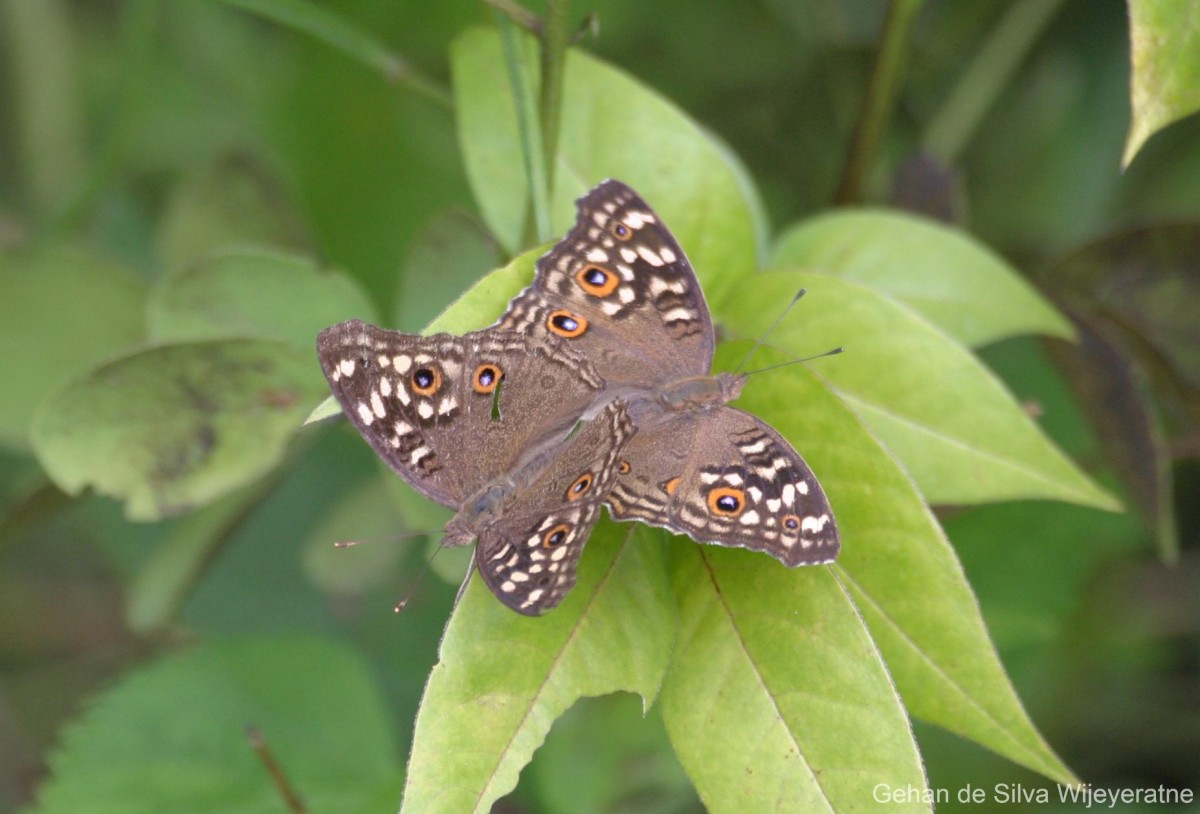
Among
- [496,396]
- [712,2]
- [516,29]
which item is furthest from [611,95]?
[712,2]

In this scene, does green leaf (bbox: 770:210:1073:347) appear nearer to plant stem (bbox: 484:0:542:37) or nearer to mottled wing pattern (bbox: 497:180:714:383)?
mottled wing pattern (bbox: 497:180:714:383)

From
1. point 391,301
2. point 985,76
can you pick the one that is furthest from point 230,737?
point 985,76

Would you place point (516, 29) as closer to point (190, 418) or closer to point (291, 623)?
point (190, 418)

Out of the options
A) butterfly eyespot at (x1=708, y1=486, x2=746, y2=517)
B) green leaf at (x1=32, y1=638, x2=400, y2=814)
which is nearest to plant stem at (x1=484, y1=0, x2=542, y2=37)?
butterfly eyespot at (x1=708, y1=486, x2=746, y2=517)

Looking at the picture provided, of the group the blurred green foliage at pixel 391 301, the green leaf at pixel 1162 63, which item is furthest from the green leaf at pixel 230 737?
the green leaf at pixel 1162 63

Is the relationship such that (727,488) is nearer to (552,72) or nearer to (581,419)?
(581,419)
